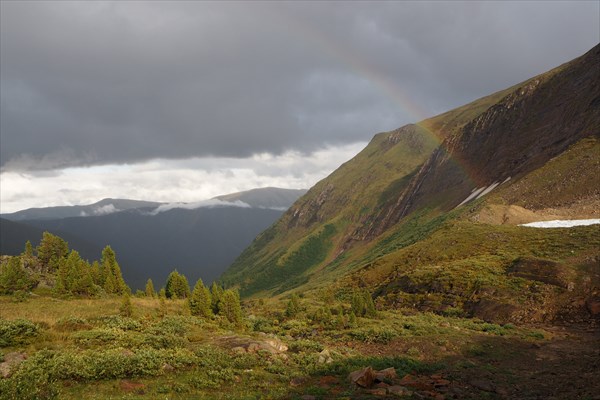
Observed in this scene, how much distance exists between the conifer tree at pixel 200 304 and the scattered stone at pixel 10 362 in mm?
15666

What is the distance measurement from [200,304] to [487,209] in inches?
2062

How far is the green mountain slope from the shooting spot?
132 ft

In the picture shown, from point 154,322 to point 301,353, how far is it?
1032cm

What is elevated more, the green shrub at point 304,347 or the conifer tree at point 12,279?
the conifer tree at point 12,279

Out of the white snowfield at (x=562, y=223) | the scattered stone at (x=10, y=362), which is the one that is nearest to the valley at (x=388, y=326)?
Answer: the scattered stone at (x=10, y=362)

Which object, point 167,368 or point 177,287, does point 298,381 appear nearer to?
point 167,368

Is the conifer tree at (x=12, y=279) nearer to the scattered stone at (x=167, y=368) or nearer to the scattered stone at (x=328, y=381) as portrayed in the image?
the scattered stone at (x=167, y=368)

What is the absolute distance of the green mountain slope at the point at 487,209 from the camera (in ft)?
132

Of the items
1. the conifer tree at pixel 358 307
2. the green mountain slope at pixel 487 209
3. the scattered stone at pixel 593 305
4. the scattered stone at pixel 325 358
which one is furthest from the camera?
the green mountain slope at pixel 487 209

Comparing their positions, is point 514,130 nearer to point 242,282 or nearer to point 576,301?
point 576,301

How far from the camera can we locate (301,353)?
20203 mm

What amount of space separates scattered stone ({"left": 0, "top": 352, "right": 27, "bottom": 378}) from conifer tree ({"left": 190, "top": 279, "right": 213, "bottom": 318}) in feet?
51.4

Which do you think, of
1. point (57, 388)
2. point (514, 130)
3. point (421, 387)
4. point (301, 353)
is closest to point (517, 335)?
point (421, 387)

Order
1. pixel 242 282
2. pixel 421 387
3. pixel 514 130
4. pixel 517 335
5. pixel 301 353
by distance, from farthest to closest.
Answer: pixel 242 282, pixel 514 130, pixel 517 335, pixel 301 353, pixel 421 387
